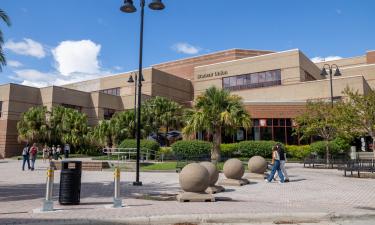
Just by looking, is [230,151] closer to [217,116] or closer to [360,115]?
[217,116]

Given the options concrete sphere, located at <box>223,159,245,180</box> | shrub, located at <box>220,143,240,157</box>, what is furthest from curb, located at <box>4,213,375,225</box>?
shrub, located at <box>220,143,240,157</box>

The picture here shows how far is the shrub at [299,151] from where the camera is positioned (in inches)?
1291

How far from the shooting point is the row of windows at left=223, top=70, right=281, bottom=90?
53875mm

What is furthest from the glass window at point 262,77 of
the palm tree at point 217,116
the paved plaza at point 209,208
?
the paved plaza at point 209,208

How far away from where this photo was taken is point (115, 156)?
32688 millimetres

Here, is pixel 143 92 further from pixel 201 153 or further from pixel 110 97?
pixel 201 153

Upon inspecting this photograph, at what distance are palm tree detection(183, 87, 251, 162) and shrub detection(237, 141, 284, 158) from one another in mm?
6704

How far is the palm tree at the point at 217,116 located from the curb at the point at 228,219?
16363mm

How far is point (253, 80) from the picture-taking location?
5597 cm

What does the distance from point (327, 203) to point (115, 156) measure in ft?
81.6

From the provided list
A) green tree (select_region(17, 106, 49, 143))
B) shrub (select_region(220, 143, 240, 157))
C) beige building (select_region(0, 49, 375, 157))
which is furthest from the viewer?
green tree (select_region(17, 106, 49, 143))

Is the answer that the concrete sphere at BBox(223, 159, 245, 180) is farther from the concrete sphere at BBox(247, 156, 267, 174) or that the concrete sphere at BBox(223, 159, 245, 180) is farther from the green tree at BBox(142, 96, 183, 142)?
the green tree at BBox(142, 96, 183, 142)

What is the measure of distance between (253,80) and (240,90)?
2600 mm

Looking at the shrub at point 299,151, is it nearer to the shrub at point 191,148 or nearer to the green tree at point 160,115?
the shrub at point 191,148
